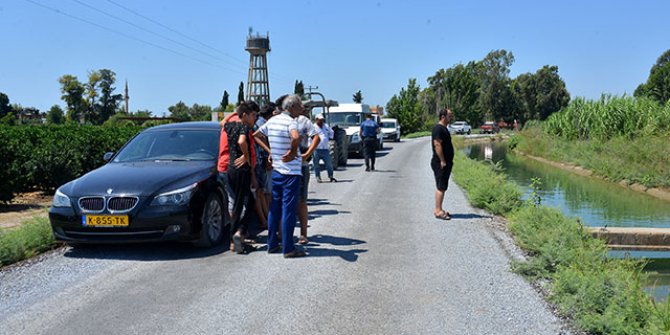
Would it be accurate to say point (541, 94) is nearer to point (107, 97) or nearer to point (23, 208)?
point (107, 97)

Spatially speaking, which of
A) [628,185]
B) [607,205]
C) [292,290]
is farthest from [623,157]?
[292,290]

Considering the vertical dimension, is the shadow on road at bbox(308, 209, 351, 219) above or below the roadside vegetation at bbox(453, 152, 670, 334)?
below

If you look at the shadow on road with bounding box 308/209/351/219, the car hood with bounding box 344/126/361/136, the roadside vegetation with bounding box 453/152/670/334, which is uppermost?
the car hood with bounding box 344/126/361/136

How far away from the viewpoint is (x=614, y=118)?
30609mm

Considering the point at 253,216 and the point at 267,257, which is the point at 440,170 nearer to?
the point at 253,216

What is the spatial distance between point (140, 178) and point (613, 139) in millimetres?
26004

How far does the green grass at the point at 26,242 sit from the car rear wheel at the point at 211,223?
2047 millimetres

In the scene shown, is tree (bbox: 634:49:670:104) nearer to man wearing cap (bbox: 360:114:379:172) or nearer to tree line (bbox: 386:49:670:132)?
tree line (bbox: 386:49:670:132)

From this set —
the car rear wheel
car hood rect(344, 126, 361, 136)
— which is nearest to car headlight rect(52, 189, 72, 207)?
the car rear wheel

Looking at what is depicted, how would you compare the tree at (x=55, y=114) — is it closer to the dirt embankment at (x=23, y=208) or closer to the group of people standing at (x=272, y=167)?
the dirt embankment at (x=23, y=208)

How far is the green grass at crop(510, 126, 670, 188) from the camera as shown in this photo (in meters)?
20.1

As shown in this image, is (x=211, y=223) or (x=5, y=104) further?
(x=5, y=104)

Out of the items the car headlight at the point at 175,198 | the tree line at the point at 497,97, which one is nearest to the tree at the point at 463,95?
the tree line at the point at 497,97

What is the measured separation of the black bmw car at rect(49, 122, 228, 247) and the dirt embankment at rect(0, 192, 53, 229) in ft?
8.80
